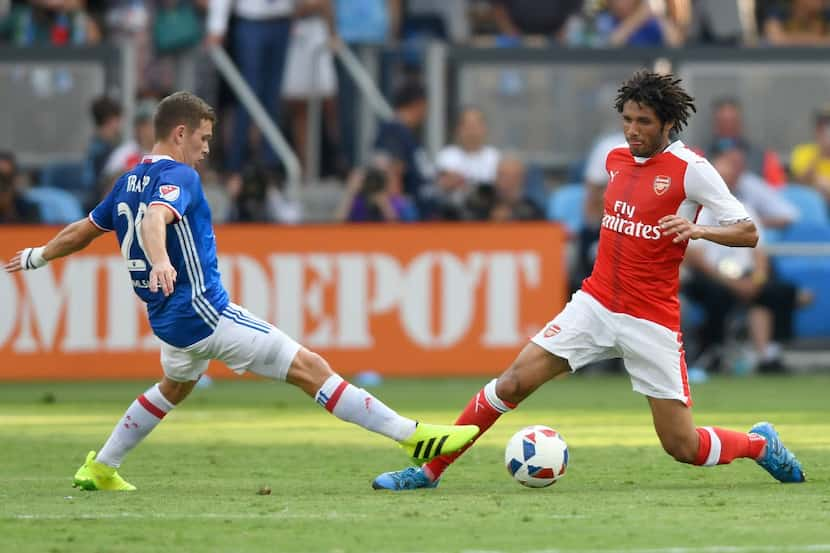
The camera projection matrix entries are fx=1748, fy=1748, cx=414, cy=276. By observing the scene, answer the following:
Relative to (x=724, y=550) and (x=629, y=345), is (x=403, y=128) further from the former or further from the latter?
(x=724, y=550)

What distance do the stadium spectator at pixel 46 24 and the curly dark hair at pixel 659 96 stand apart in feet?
39.2

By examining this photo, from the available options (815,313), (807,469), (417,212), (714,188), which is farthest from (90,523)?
(815,313)

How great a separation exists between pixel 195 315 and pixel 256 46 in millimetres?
10459

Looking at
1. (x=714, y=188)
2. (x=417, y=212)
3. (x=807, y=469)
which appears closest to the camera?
(x=714, y=188)

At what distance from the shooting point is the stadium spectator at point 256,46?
1861 cm

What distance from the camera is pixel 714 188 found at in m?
8.73

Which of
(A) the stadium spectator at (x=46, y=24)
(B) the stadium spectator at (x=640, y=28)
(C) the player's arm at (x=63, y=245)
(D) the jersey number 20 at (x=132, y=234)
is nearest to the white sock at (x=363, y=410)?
(D) the jersey number 20 at (x=132, y=234)

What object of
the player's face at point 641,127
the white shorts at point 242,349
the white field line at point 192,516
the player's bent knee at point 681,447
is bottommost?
the white field line at point 192,516

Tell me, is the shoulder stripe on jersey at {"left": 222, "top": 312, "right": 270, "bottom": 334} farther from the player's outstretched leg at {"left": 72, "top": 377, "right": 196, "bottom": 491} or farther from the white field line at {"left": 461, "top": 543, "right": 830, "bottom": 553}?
the white field line at {"left": 461, "top": 543, "right": 830, "bottom": 553}

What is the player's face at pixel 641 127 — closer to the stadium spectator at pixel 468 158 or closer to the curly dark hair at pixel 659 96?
the curly dark hair at pixel 659 96

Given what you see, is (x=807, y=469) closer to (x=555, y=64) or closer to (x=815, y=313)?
(x=815, y=313)

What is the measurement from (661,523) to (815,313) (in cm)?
1153

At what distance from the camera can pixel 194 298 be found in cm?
874

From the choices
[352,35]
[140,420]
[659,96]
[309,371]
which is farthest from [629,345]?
[352,35]
